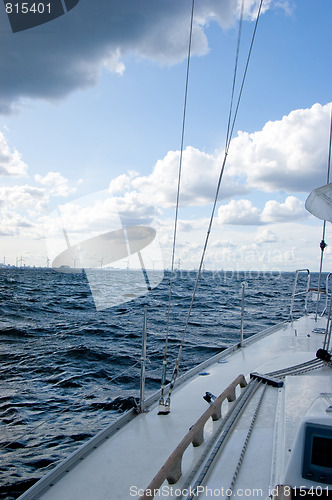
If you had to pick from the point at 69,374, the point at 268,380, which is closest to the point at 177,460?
the point at 268,380

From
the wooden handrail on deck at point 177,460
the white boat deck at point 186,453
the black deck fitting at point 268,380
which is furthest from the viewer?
the black deck fitting at point 268,380

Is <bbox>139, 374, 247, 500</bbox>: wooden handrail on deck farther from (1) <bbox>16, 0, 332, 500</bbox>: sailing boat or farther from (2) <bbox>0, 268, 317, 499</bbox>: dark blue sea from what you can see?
(2) <bbox>0, 268, 317, 499</bbox>: dark blue sea

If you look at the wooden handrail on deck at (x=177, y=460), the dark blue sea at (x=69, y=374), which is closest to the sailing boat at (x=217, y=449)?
the wooden handrail on deck at (x=177, y=460)

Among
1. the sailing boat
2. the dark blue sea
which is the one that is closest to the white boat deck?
the sailing boat

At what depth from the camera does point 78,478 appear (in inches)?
112

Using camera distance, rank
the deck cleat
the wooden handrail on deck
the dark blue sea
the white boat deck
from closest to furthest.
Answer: the wooden handrail on deck < the white boat deck < the deck cleat < the dark blue sea

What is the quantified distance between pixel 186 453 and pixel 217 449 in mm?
250

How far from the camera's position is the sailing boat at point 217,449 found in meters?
2.21

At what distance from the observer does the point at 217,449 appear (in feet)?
9.68

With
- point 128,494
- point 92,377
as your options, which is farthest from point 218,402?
point 92,377

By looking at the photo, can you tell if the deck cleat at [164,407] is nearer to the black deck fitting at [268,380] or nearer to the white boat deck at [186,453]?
the white boat deck at [186,453]

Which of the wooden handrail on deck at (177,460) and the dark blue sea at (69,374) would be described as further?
the dark blue sea at (69,374)

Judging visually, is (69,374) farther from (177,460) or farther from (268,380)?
(177,460)

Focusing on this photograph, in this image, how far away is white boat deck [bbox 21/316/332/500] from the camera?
8.54 ft
